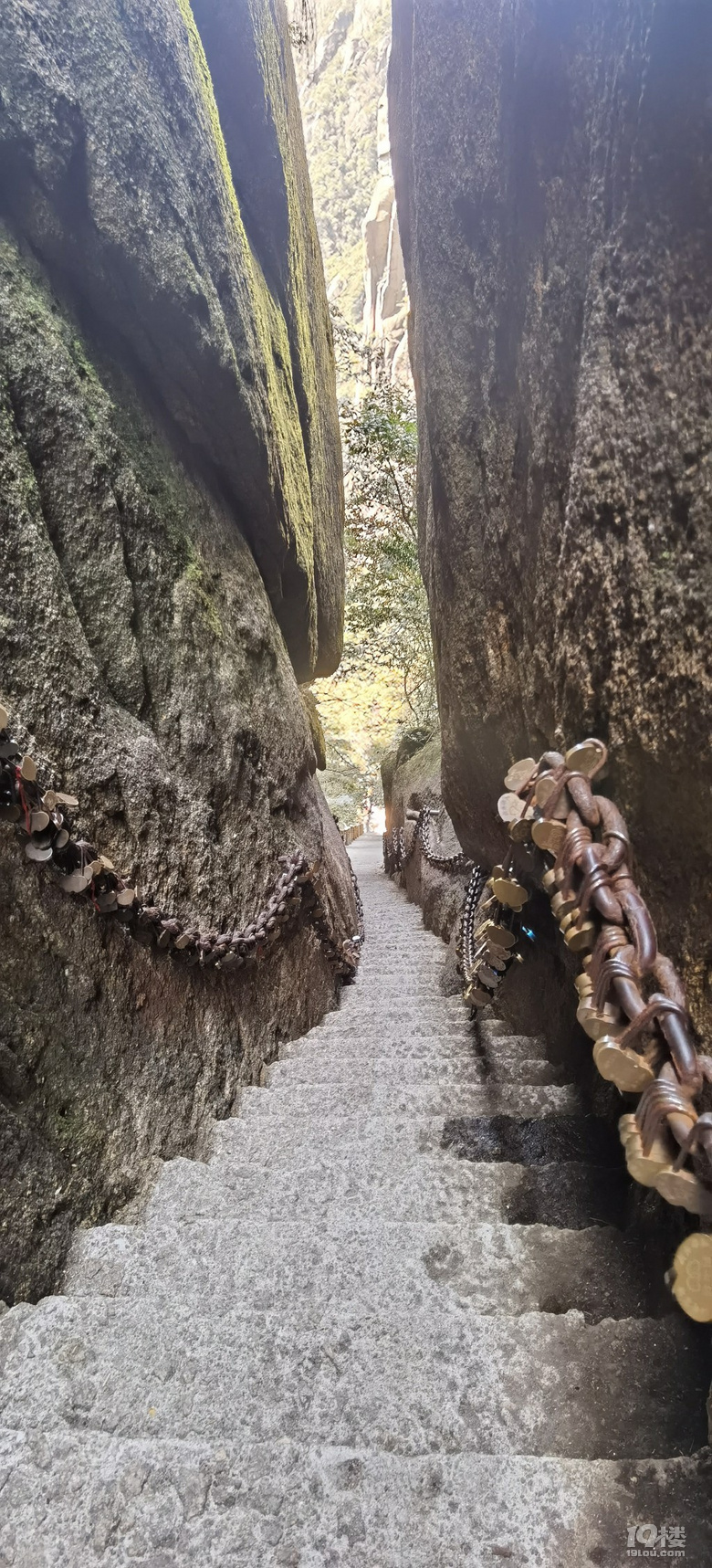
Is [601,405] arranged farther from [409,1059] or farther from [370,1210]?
[409,1059]

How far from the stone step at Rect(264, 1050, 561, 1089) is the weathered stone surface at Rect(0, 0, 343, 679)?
116 inches

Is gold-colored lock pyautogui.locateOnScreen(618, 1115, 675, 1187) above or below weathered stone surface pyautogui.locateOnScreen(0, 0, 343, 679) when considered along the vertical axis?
below

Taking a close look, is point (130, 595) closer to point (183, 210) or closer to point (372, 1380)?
point (183, 210)

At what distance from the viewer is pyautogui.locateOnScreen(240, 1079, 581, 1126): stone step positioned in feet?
7.57

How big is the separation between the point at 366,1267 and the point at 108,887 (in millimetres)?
1266

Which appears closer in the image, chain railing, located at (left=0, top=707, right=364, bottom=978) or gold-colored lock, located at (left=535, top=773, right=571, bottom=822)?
gold-colored lock, located at (left=535, top=773, right=571, bottom=822)

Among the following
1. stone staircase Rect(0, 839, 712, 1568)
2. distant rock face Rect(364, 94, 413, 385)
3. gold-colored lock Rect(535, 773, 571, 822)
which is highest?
distant rock face Rect(364, 94, 413, 385)

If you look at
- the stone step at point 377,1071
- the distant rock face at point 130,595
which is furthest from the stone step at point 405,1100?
the distant rock face at point 130,595

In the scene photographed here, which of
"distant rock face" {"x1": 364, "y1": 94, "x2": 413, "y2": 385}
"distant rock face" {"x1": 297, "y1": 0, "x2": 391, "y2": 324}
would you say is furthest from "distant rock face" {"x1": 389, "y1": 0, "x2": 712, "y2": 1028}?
"distant rock face" {"x1": 297, "y1": 0, "x2": 391, "y2": 324}

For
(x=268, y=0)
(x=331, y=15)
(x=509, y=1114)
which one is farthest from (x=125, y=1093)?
(x=331, y=15)

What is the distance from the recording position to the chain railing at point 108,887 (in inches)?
73.1

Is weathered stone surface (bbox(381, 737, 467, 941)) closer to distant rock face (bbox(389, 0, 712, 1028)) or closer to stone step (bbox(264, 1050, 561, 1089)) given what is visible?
stone step (bbox(264, 1050, 561, 1089))

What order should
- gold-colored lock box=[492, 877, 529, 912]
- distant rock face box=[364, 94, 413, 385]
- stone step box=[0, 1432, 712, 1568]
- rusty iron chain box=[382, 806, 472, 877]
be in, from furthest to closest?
distant rock face box=[364, 94, 413, 385] < rusty iron chain box=[382, 806, 472, 877] < gold-colored lock box=[492, 877, 529, 912] < stone step box=[0, 1432, 712, 1568]

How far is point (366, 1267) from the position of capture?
1.66 metres
